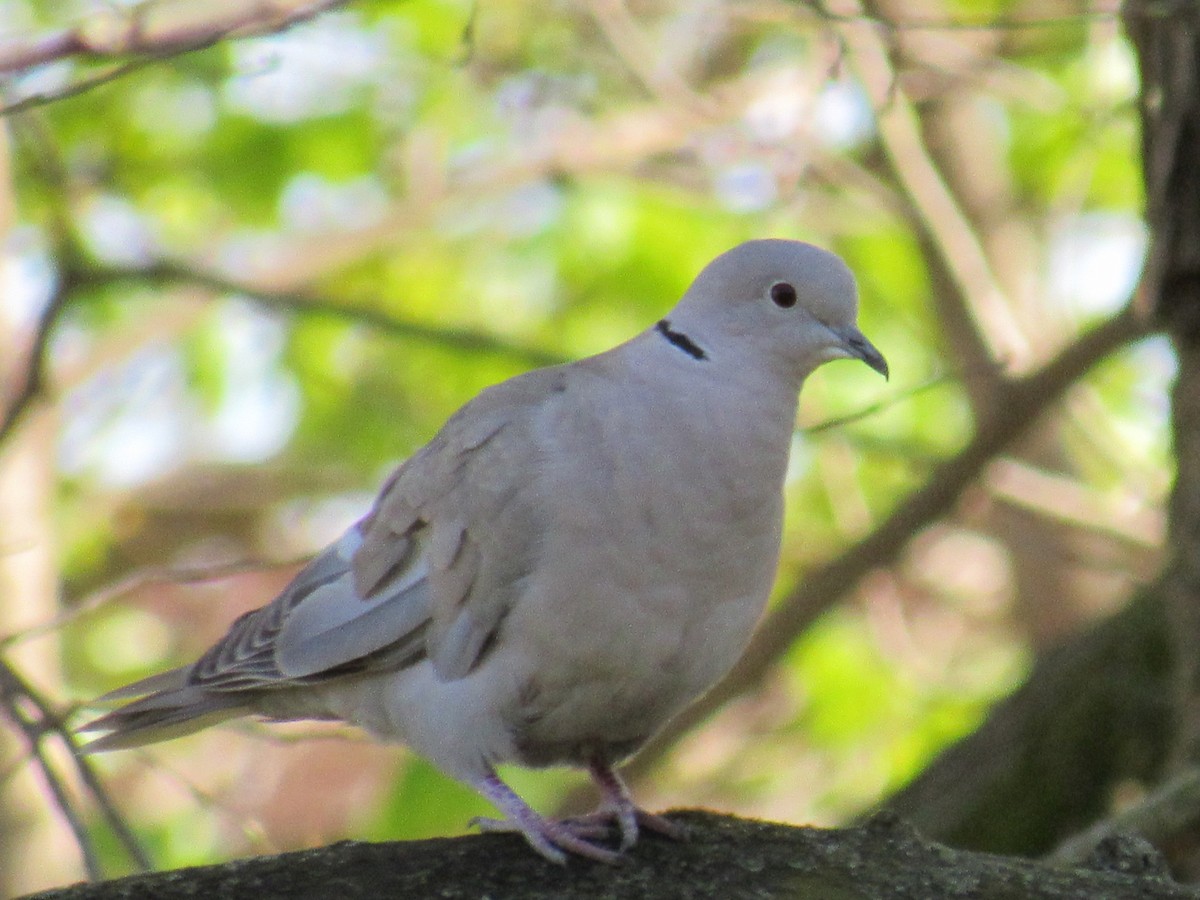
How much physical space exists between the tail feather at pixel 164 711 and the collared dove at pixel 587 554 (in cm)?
4

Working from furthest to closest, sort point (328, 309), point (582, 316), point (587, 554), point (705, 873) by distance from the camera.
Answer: point (582, 316)
point (328, 309)
point (587, 554)
point (705, 873)

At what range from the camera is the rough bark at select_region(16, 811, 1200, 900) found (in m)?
2.41

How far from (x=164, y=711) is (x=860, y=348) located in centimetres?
153

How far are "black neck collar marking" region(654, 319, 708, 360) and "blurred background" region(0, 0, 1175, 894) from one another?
4.97 feet

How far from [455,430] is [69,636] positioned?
13.7 feet

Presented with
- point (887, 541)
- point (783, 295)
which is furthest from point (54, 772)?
point (887, 541)

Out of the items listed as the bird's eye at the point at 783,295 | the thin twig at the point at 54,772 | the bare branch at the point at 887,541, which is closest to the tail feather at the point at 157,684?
the thin twig at the point at 54,772

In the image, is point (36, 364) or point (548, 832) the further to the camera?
point (36, 364)

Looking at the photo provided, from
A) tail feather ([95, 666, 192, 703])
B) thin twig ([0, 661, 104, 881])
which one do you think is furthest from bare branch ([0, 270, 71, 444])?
thin twig ([0, 661, 104, 881])

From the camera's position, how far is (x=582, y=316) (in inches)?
253

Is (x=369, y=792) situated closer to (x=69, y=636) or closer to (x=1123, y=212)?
(x=69, y=636)

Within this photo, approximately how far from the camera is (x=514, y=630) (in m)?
2.80

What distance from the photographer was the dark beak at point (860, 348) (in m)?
2.92

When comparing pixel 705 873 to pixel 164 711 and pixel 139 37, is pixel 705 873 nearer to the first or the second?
pixel 164 711
